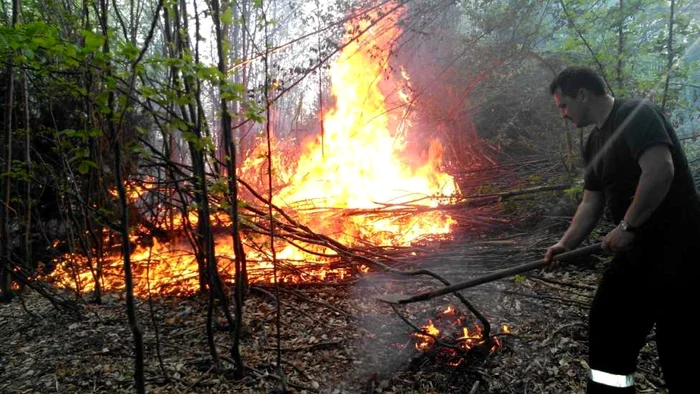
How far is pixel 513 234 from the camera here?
19.2 ft

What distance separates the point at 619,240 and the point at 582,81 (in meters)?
0.98

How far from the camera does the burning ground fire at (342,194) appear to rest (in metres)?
5.29

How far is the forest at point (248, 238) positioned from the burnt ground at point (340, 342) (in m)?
0.02

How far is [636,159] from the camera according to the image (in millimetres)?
2102

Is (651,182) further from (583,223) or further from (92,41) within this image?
(92,41)

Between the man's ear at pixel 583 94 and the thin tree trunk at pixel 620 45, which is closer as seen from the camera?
the man's ear at pixel 583 94

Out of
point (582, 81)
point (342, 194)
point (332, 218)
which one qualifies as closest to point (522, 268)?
point (582, 81)

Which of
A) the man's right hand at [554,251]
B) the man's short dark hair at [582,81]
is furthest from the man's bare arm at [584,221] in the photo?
the man's short dark hair at [582,81]

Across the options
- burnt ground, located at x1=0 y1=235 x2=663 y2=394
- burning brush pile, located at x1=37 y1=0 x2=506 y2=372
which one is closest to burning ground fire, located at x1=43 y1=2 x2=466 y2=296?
burning brush pile, located at x1=37 y1=0 x2=506 y2=372

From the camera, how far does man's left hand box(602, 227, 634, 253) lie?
2111 millimetres

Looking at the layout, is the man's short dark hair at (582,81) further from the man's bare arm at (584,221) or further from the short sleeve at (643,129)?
the man's bare arm at (584,221)

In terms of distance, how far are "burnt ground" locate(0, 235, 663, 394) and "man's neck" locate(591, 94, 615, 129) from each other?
164 centimetres

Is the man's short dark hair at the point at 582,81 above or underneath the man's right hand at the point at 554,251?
above

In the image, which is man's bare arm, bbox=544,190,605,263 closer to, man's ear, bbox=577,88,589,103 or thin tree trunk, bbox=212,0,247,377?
man's ear, bbox=577,88,589,103
